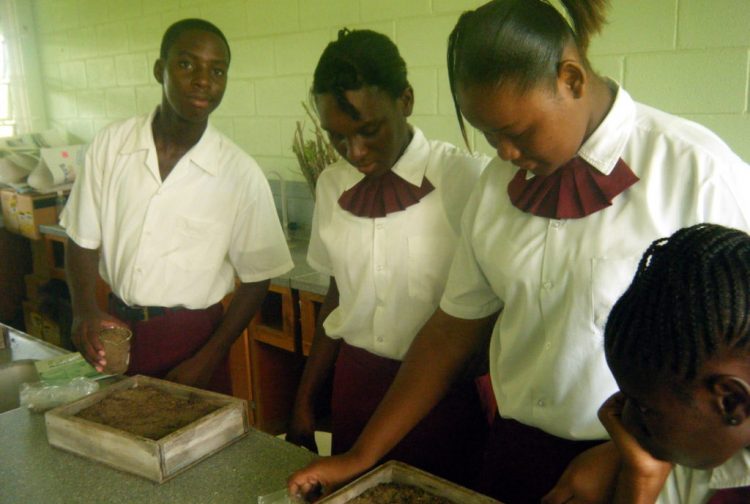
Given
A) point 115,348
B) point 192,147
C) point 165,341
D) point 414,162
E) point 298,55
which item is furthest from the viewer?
point 298,55

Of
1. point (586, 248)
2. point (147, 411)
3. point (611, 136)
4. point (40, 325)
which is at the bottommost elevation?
point (40, 325)

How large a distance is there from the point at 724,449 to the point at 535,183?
526mm

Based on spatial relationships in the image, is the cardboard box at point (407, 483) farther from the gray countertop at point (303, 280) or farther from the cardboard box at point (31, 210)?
the cardboard box at point (31, 210)

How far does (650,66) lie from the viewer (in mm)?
2135

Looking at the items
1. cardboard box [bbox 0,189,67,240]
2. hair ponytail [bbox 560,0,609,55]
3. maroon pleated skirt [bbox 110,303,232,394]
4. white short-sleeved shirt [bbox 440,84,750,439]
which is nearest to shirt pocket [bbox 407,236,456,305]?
white short-sleeved shirt [bbox 440,84,750,439]

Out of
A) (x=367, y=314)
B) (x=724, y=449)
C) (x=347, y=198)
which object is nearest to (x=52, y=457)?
(x=367, y=314)

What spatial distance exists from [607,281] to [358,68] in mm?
672

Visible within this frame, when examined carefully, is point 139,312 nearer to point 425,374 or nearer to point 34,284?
point 425,374

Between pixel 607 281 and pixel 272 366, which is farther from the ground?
pixel 607 281

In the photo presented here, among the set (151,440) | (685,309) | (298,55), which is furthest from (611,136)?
(298,55)

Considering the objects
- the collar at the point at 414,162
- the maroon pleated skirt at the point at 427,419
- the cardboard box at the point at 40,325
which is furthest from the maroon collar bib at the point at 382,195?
the cardboard box at the point at 40,325

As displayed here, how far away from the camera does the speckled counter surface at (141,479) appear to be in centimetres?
116

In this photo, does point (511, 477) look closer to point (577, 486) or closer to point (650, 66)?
point (577, 486)

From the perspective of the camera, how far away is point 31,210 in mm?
4066
